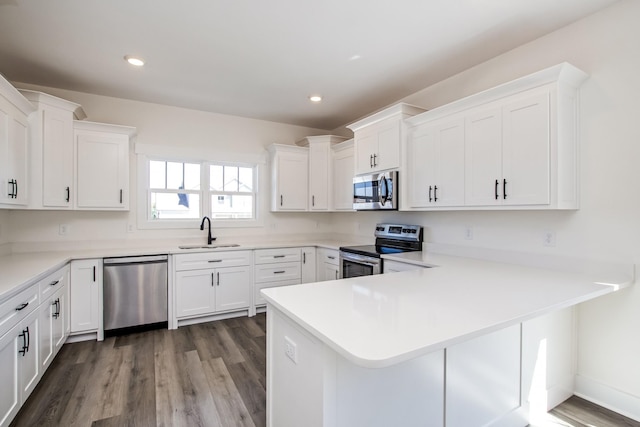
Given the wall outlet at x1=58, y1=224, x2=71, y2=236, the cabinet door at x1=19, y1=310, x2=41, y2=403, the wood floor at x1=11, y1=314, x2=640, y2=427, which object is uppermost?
the wall outlet at x1=58, y1=224, x2=71, y2=236

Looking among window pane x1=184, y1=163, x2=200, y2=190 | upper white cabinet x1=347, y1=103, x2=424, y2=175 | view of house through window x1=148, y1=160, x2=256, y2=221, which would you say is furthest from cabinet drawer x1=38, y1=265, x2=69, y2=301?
upper white cabinet x1=347, y1=103, x2=424, y2=175

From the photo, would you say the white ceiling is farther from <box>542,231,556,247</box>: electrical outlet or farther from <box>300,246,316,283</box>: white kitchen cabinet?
<box>300,246,316,283</box>: white kitchen cabinet

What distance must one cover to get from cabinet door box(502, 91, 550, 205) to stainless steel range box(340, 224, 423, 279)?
123cm

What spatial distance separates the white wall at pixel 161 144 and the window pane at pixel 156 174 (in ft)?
0.72

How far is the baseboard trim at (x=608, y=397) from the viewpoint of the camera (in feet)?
6.54

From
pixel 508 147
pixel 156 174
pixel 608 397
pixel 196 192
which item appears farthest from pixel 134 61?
pixel 608 397

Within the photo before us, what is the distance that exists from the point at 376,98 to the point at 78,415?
13.0 ft

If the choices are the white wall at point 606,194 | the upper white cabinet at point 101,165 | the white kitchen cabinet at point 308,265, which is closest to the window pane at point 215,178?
the upper white cabinet at point 101,165

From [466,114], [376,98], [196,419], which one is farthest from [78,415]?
[376,98]

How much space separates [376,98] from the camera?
12.4 ft

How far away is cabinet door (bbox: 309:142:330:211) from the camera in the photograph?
4.60 metres

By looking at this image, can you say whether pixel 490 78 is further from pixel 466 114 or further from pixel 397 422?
pixel 397 422

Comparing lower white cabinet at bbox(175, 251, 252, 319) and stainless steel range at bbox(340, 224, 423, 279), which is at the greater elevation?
stainless steel range at bbox(340, 224, 423, 279)

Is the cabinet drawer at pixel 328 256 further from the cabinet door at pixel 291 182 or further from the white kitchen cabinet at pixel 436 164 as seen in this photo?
the white kitchen cabinet at pixel 436 164
